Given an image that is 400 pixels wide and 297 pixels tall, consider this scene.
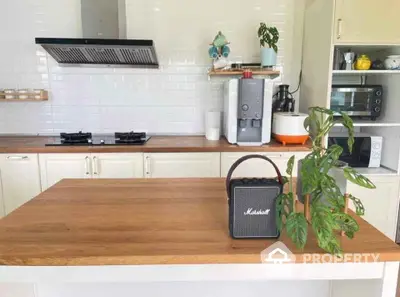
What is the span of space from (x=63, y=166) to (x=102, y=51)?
1007 mm

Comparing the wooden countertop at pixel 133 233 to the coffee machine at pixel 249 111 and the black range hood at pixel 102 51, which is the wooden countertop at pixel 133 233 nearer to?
the coffee machine at pixel 249 111

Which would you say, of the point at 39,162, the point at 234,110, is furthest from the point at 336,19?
the point at 39,162

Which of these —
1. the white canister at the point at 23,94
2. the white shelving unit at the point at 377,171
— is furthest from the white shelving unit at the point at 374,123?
the white canister at the point at 23,94

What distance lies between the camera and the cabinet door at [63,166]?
2412 millimetres

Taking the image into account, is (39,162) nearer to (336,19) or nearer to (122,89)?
(122,89)

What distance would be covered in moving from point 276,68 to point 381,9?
0.94 meters

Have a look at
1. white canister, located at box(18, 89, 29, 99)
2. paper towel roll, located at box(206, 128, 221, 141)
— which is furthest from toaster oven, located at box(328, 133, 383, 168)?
white canister, located at box(18, 89, 29, 99)

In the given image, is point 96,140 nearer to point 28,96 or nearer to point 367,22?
point 28,96

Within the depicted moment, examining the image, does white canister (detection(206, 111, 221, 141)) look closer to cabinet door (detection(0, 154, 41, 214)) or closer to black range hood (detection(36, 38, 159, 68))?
black range hood (detection(36, 38, 159, 68))

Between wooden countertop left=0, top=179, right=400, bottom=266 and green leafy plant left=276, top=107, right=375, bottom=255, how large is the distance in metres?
0.08

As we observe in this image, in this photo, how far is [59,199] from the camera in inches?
50.3

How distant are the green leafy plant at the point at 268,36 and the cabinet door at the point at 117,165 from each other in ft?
4.92

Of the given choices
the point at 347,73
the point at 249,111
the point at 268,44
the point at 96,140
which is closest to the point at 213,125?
the point at 249,111

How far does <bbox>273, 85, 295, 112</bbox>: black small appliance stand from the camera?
2822 mm
